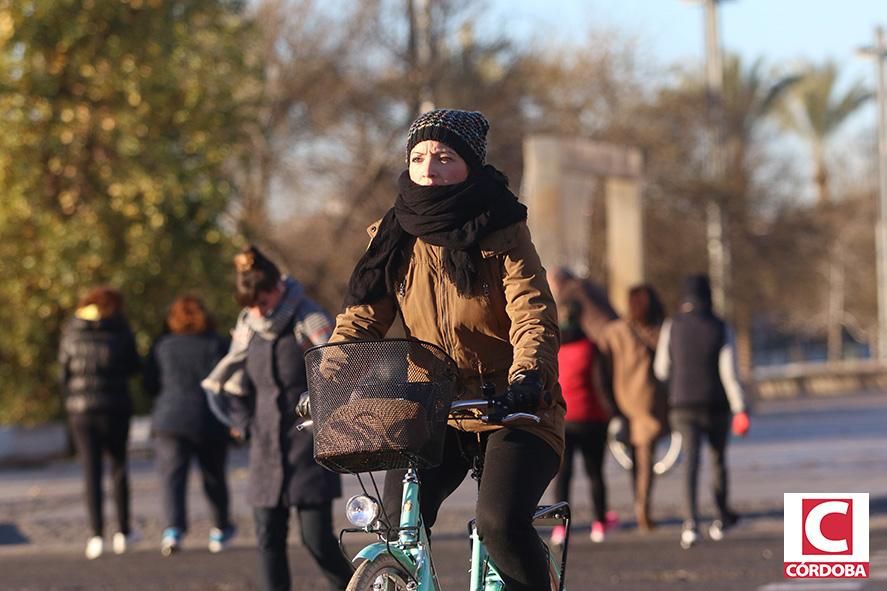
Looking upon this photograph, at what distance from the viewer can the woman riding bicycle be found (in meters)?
5.67

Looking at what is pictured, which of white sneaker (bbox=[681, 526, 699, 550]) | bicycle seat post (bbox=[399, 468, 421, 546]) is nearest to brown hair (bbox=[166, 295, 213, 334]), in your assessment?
white sneaker (bbox=[681, 526, 699, 550])

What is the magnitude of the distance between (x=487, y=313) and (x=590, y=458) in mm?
7553

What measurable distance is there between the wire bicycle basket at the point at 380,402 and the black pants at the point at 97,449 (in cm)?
786

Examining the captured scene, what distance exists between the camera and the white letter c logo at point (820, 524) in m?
Answer: 7.36

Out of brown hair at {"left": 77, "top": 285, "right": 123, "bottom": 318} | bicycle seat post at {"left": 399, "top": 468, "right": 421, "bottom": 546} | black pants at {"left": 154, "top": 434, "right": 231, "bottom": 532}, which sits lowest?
black pants at {"left": 154, "top": 434, "right": 231, "bottom": 532}

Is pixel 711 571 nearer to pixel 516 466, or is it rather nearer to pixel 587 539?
pixel 587 539

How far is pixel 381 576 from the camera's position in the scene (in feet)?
17.8

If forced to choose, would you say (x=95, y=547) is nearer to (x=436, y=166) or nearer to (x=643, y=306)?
(x=643, y=306)

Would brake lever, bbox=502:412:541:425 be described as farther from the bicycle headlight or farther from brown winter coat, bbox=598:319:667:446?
brown winter coat, bbox=598:319:667:446

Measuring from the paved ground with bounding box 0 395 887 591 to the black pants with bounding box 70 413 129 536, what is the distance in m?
0.39

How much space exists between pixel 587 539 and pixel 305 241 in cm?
2239

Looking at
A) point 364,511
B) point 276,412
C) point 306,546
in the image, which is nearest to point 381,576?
point 364,511

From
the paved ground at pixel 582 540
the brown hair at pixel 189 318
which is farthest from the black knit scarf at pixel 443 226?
the brown hair at pixel 189 318

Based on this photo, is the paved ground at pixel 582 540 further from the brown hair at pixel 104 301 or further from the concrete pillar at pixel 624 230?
the concrete pillar at pixel 624 230
